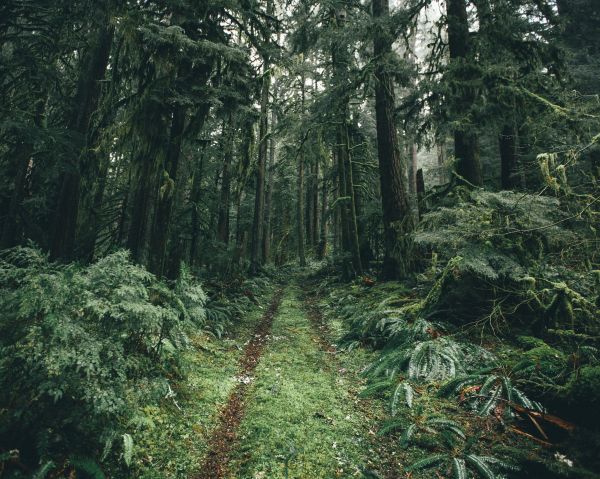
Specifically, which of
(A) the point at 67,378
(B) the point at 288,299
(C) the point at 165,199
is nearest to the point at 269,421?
(A) the point at 67,378

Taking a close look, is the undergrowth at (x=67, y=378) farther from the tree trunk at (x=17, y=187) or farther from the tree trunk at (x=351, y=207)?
the tree trunk at (x=351, y=207)

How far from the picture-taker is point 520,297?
6074 mm

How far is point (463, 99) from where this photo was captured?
28.2ft

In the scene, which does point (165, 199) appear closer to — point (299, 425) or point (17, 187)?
point (17, 187)

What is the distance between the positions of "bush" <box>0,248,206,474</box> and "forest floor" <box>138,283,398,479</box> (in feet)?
2.18

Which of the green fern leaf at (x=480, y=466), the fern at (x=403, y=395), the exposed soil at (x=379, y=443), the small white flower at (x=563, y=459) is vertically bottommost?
the exposed soil at (x=379, y=443)

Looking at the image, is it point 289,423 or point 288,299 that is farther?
point 288,299

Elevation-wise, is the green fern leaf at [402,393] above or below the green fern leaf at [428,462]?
above

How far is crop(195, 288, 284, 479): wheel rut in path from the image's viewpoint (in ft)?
11.8

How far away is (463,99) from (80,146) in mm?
9992

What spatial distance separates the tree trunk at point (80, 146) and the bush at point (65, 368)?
16.7 ft

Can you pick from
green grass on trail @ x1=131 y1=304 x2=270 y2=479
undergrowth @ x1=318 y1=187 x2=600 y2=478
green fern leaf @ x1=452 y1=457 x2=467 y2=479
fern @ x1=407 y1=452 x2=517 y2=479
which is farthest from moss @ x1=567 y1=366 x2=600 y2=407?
green grass on trail @ x1=131 y1=304 x2=270 y2=479

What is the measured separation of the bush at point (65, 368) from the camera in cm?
290

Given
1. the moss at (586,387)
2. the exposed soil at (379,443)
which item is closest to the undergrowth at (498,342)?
the moss at (586,387)
